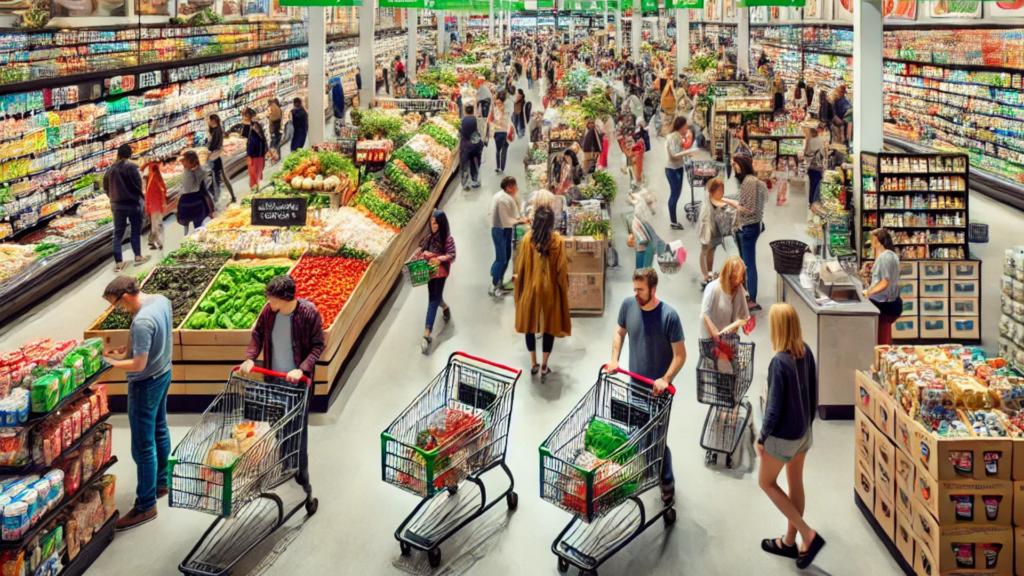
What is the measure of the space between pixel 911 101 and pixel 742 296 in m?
15.3

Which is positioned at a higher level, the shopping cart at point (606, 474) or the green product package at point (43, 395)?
the green product package at point (43, 395)

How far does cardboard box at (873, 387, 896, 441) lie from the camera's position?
4.67m

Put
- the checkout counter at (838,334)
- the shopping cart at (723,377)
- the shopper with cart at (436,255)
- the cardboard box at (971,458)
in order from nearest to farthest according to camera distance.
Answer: the cardboard box at (971,458) < the shopping cart at (723,377) < the checkout counter at (838,334) < the shopper with cart at (436,255)

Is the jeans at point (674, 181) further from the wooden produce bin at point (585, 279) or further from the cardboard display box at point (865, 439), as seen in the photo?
the cardboard display box at point (865, 439)

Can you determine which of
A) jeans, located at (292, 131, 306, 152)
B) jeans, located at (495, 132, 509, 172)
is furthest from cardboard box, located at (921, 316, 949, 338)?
jeans, located at (292, 131, 306, 152)

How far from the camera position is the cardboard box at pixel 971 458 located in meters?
4.13

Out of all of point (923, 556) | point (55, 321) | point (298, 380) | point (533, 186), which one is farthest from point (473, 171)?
point (923, 556)

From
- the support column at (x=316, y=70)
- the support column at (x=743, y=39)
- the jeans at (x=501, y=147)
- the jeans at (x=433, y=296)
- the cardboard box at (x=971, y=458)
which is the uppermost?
the support column at (x=743, y=39)

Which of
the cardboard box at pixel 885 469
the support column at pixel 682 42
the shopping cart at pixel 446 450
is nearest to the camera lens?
the cardboard box at pixel 885 469

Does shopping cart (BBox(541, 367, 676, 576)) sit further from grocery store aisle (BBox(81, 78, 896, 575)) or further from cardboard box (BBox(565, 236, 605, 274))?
cardboard box (BBox(565, 236, 605, 274))

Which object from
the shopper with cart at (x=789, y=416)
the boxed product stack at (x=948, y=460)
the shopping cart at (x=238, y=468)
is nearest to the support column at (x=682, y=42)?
the boxed product stack at (x=948, y=460)

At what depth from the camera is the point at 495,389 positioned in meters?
5.56

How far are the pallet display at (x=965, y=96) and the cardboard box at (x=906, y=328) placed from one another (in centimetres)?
513

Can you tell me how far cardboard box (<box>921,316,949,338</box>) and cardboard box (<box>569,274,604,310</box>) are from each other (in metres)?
3.04
